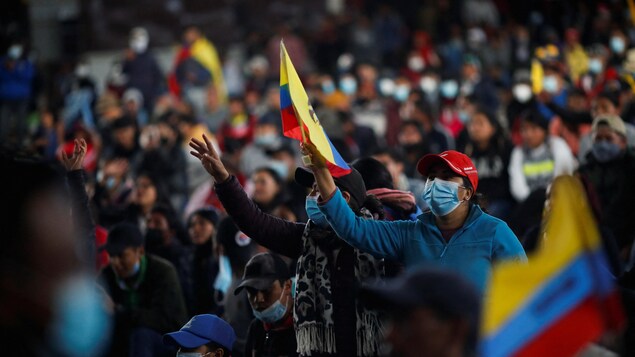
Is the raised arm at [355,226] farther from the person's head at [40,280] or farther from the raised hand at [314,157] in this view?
the person's head at [40,280]

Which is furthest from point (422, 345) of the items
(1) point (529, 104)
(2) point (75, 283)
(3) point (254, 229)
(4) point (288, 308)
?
(1) point (529, 104)

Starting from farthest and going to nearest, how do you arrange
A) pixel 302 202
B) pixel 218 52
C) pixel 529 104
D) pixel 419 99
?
pixel 218 52, pixel 419 99, pixel 529 104, pixel 302 202

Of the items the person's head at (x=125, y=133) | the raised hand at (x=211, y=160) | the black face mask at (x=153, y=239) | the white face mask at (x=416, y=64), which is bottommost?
the raised hand at (x=211, y=160)

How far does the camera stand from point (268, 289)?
6430mm

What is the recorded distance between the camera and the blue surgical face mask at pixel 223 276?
8.24 metres

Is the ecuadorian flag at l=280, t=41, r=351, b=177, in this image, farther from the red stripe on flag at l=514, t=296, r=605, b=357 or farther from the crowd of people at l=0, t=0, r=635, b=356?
the red stripe on flag at l=514, t=296, r=605, b=357

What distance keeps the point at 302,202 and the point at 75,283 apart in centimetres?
726

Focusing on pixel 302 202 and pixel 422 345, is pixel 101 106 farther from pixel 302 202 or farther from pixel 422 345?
pixel 422 345

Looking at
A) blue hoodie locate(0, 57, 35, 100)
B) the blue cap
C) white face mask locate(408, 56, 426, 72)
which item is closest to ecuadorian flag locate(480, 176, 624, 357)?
the blue cap

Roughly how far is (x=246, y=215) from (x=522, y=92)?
963cm

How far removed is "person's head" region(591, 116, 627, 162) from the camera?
9.27 m

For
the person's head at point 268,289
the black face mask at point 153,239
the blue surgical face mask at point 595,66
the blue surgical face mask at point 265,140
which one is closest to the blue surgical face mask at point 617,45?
the blue surgical face mask at point 595,66

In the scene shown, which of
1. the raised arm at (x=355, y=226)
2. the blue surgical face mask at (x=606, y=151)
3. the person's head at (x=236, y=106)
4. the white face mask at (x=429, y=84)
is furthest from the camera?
the white face mask at (x=429, y=84)

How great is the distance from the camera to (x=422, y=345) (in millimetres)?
3357
